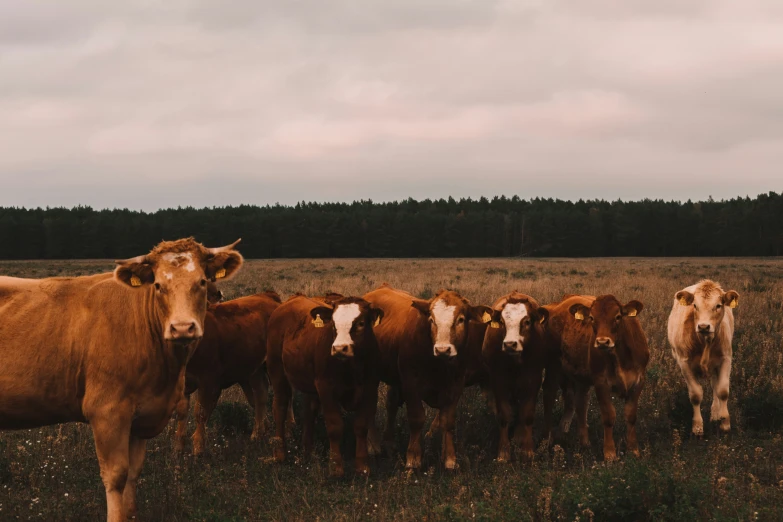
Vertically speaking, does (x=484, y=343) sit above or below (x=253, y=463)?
above

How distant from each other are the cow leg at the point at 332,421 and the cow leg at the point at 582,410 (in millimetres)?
3124

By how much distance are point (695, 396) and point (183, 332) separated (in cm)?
706

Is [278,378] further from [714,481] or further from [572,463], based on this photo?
[714,481]

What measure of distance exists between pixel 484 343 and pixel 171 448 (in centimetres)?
418

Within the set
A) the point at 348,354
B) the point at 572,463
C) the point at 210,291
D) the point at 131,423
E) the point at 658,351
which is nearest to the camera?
the point at 131,423

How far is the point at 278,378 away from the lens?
28.9 feet

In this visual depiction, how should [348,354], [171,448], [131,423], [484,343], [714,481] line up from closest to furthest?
[131,423] < [714,481] < [348,354] < [171,448] < [484,343]

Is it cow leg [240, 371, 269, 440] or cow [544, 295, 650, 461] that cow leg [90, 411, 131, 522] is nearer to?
cow leg [240, 371, 269, 440]

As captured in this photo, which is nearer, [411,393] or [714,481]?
[714,481]

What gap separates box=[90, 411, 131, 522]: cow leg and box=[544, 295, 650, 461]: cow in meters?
5.19

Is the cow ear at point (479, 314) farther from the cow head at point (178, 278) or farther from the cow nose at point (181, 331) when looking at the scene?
the cow nose at point (181, 331)

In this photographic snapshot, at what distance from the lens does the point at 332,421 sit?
7.58m

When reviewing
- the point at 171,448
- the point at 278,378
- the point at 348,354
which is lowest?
the point at 171,448

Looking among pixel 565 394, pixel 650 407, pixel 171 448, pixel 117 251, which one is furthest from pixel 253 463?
pixel 117 251
